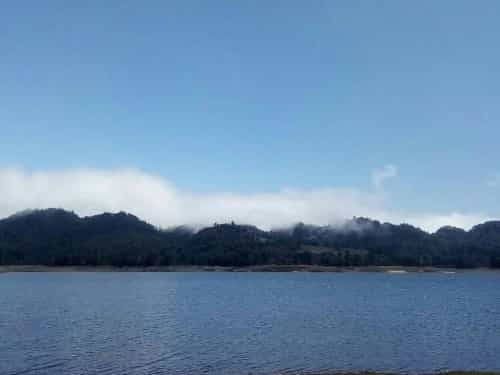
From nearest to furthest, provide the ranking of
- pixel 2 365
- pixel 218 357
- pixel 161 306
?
pixel 2 365 → pixel 218 357 → pixel 161 306

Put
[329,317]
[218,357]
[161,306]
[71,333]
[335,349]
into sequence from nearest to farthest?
[218,357] < [335,349] < [71,333] < [329,317] < [161,306]

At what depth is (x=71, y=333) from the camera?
70875mm

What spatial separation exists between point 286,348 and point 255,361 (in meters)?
7.54

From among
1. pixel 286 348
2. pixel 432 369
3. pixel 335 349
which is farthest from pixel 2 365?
pixel 432 369

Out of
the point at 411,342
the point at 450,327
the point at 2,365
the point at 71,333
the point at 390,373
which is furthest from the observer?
the point at 450,327

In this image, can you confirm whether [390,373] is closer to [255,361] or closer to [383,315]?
[255,361]

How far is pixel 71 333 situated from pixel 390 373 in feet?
144

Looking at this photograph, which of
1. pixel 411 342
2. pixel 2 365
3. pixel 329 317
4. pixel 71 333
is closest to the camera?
→ pixel 2 365

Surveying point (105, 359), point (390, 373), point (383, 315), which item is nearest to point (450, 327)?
point (383, 315)

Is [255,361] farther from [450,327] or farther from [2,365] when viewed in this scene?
[450,327]

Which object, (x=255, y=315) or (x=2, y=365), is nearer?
(x=2, y=365)

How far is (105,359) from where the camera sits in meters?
54.3

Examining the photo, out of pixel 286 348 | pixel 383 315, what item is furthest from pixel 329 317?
pixel 286 348

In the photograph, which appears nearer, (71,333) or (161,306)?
(71,333)
